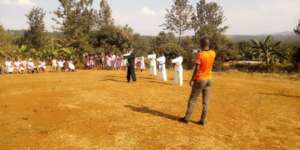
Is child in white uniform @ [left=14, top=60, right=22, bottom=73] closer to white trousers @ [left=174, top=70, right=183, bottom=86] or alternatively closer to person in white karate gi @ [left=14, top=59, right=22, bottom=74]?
person in white karate gi @ [left=14, top=59, right=22, bottom=74]

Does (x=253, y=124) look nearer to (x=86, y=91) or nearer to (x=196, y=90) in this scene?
(x=196, y=90)

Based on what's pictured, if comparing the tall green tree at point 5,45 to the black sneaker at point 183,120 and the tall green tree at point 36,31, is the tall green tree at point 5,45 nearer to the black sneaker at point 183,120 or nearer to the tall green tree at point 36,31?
the tall green tree at point 36,31

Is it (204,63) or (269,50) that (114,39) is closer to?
(269,50)

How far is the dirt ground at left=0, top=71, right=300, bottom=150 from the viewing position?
6895 mm

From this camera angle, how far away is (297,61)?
27.4 metres

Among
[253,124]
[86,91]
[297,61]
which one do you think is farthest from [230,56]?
[253,124]

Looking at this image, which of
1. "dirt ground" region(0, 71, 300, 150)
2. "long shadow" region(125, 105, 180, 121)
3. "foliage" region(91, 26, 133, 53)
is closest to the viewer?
"dirt ground" region(0, 71, 300, 150)

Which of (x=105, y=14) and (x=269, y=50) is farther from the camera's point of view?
(x=105, y=14)

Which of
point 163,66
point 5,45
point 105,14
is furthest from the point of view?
point 105,14

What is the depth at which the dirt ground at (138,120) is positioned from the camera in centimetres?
689

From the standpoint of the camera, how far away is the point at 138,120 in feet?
27.8

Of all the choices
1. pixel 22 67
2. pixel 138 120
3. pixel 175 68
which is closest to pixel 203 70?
pixel 138 120

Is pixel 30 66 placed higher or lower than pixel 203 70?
higher

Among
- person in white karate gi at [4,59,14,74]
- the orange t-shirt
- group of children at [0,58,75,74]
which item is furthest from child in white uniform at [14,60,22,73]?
the orange t-shirt
